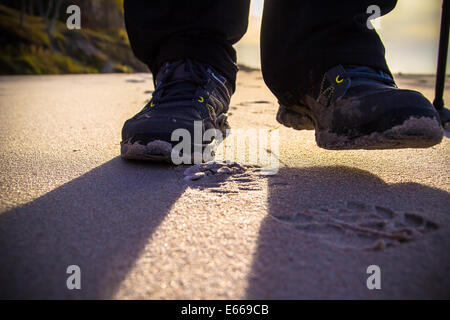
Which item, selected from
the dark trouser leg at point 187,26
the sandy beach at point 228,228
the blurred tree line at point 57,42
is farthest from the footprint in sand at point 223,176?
the blurred tree line at point 57,42

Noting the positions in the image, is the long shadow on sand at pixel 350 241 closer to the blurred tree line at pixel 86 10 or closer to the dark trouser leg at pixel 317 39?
the dark trouser leg at pixel 317 39

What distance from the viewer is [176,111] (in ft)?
3.36

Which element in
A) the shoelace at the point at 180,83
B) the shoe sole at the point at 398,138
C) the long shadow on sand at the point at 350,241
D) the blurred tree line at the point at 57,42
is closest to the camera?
the long shadow on sand at the point at 350,241

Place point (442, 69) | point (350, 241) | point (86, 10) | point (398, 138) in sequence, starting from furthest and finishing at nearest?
point (86, 10) < point (442, 69) < point (398, 138) < point (350, 241)

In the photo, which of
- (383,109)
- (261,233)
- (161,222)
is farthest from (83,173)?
(383,109)

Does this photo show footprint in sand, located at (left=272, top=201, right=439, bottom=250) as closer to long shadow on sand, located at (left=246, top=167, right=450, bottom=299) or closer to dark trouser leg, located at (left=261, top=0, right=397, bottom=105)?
long shadow on sand, located at (left=246, top=167, right=450, bottom=299)

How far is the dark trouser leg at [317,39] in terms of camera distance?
3.07ft

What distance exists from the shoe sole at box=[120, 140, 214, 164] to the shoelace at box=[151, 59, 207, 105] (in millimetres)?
195

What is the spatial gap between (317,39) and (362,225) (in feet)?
1.97

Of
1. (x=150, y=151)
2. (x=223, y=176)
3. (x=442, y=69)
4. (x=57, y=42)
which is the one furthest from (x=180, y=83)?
(x=57, y=42)

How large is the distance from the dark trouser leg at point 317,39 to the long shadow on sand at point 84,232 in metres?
0.50

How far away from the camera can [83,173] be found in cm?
91

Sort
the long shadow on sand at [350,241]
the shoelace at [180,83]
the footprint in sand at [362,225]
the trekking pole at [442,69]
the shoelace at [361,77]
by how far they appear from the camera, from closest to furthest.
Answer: the long shadow on sand at [350,241], the footprint in sand at [362,225], the shoelace at [361,77], the shoelace at [180,83], the trekking pole at [442,69]

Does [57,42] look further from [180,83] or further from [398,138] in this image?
[398,138]
